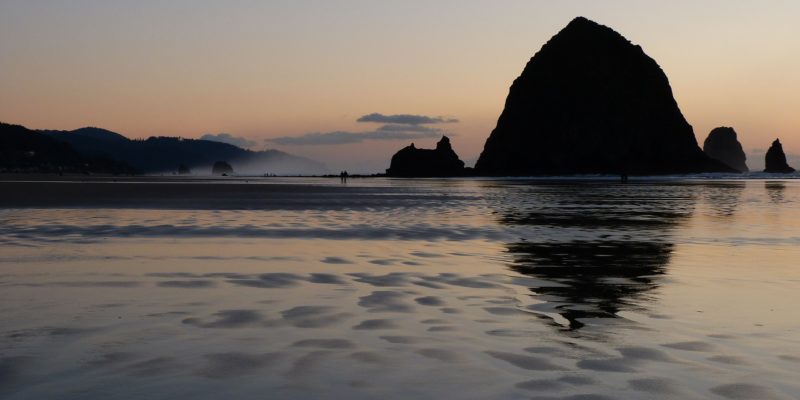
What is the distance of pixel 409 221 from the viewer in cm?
2914

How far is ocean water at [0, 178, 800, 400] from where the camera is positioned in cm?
641

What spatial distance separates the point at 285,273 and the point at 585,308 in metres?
6.07

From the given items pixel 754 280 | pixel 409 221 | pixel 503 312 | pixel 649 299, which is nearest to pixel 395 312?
pixel 503 312

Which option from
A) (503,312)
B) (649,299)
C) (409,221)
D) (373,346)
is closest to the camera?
(373,346)

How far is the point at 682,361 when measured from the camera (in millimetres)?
7211

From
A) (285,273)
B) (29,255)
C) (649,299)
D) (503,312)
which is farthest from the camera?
(29,255)

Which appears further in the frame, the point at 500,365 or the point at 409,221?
the point at 409,221

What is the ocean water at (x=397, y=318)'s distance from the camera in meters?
6.41

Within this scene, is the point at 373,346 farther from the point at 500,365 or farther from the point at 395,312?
the point at 395,312

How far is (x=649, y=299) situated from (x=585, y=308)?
1.41 metres

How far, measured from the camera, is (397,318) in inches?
378

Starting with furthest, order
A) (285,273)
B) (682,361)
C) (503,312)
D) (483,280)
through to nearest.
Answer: (285,273)
(483,280)
(503,312)
(682,361)

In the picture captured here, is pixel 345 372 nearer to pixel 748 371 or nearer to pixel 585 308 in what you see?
pixel 748 371

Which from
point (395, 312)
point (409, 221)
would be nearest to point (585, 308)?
point (395, 312)
